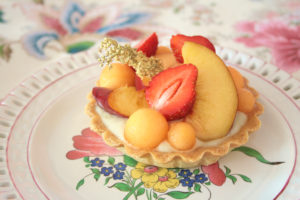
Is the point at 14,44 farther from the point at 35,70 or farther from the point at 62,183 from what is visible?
the point at 62,183

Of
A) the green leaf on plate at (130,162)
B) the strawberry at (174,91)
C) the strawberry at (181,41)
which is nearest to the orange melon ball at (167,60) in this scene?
the strawberry at (181,41)

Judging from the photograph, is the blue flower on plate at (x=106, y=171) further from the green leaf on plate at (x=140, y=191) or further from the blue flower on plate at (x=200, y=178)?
the blue flower on plate at (x=200, y=178)

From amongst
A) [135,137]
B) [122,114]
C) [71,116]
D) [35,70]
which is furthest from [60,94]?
[135,137]

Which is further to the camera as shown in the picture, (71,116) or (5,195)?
(71,116)

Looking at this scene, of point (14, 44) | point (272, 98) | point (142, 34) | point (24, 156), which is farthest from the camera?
point (142, 34)

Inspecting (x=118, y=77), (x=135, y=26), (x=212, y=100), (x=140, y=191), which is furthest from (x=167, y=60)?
(x=135, y=26)

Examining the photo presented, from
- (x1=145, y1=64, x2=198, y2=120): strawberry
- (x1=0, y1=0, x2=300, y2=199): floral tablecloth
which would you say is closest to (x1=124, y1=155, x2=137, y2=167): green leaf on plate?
(x1=145, y1=64, x2=198, y2=120): strawberry

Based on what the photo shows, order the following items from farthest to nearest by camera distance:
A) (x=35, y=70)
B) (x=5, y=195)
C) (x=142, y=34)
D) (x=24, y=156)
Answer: (x=142, y=34)
(x=35, y=70)
(x=24, y=156)
(x=5, y=195)

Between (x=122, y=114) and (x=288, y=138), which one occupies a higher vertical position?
(x=122, y=114)

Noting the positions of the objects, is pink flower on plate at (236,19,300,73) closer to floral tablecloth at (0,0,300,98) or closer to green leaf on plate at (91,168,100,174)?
floral tablecloth at (0,0,300,98)
